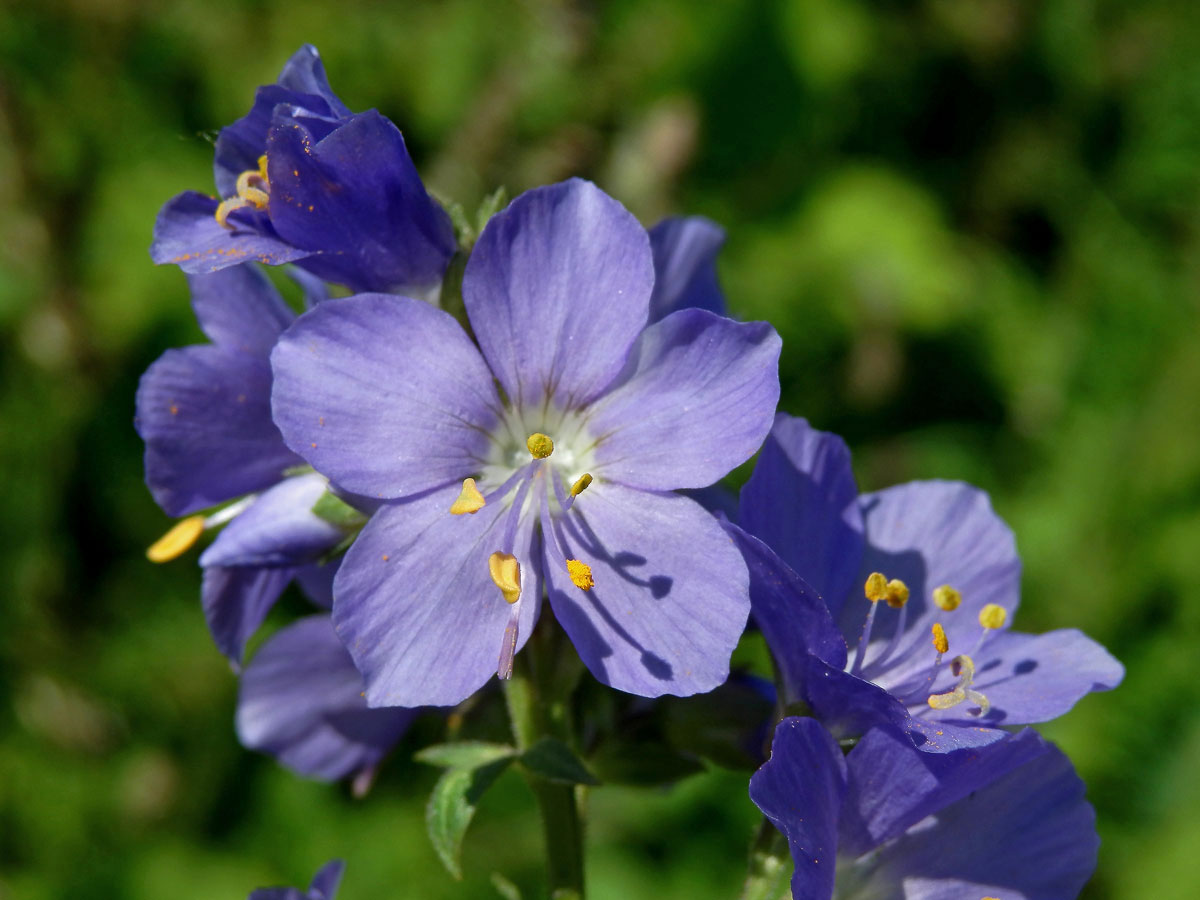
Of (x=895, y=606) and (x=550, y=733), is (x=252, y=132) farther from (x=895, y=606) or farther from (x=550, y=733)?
(x=895, y=606)

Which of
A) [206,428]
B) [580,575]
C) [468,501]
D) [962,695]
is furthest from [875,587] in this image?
[206,428]

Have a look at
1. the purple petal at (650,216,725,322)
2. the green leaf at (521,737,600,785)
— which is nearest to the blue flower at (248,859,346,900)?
the green leaf at (521,737,600,785)

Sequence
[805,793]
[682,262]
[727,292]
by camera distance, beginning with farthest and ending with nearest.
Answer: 1. [727,292]
2. [682,262]
3. [805,793]

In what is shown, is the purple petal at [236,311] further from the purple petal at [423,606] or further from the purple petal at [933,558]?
the purple petal at [933,558]

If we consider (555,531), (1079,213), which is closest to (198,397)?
(555,531)

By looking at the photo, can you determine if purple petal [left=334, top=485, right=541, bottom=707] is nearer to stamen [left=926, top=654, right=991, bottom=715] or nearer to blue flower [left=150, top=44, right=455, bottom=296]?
blue flower [left=150, top=44, right=455, bottom=296]

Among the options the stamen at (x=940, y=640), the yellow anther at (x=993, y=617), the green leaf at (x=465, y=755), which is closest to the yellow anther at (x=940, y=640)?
the stamen at (x=940, y=640)
